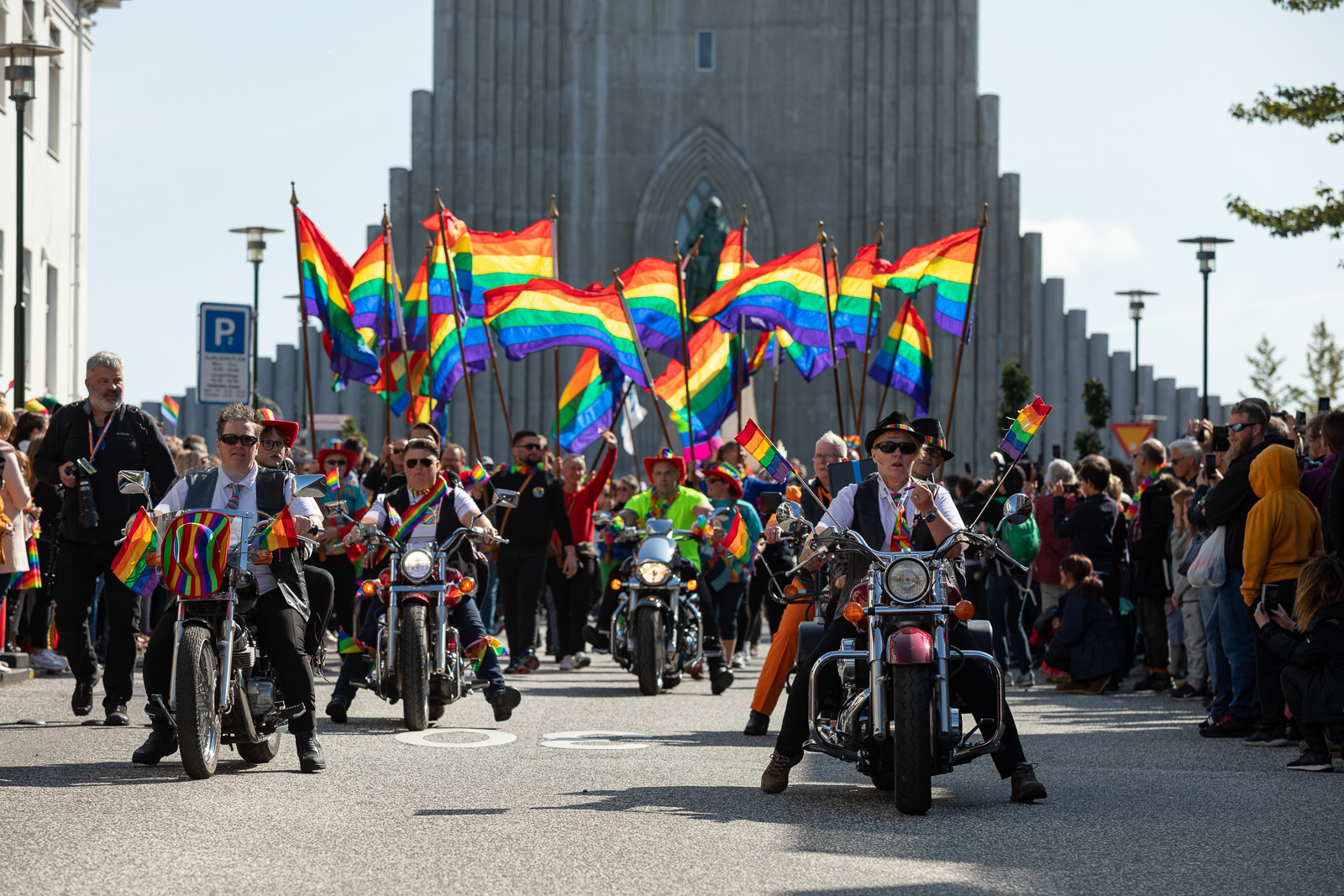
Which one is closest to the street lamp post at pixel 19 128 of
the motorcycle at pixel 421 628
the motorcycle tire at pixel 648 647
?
the motorcycle tire at pixel 648 647

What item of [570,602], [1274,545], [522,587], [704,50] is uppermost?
[704,50]

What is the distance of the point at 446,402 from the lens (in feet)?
69.0

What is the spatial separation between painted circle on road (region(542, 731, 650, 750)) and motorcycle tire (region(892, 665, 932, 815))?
109 inches

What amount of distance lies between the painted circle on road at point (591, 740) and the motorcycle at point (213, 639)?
1.78m

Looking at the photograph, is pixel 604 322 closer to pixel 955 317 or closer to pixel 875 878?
pixel 955 317

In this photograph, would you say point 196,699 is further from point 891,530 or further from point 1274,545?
point 1274,545

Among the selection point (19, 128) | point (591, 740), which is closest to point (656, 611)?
point (591, 740)

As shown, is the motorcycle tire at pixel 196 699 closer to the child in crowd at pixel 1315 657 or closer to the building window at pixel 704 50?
the child in crowd at pixel 1315 657

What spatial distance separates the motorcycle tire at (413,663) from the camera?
10.2 metres

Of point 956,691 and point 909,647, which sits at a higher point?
point 909,647

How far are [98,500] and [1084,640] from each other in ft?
26.0

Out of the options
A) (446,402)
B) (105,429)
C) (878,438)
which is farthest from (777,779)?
(446,402)

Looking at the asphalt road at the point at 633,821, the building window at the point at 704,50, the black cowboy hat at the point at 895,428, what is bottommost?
the asphalt road at the point at 633,821

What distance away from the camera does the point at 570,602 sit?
16734 mm
